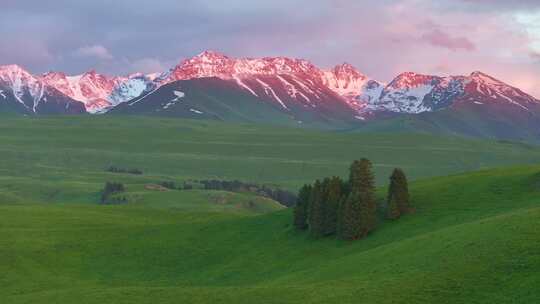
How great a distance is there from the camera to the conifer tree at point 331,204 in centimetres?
7781

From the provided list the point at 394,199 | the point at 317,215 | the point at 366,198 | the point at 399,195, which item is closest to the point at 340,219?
the point at 366,198

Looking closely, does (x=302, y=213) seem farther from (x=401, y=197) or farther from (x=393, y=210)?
(x=401, y=197)

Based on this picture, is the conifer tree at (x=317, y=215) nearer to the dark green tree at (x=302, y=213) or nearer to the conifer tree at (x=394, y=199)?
the dark green tree at (x=302, y=213)

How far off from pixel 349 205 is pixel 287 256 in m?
7.35

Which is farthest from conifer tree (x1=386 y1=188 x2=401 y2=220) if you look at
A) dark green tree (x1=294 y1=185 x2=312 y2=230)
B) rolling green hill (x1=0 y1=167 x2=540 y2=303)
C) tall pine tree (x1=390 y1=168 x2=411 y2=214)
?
dark green tree (x1=294 y1=185 x2=312 y2=230)

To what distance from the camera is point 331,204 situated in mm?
78750

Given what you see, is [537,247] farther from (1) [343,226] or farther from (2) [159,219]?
(2) [159,219]

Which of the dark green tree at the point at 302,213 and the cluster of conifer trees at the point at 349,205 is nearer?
the cluster of conifer trees at the point at 349,205

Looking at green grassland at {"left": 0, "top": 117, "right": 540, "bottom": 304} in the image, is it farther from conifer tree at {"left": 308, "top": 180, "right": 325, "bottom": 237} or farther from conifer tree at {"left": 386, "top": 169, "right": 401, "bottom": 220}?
conifer tree at {"left": 386, "top": 169, "right": 401, "bottom": 220}

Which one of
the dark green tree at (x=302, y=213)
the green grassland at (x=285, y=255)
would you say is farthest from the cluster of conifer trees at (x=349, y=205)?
the green grassland at (x=285, y=255)

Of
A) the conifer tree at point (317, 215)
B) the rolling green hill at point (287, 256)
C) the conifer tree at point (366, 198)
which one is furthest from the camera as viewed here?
the conifer tree at point (317, 215)

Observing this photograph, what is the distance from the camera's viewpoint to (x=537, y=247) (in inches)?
1935

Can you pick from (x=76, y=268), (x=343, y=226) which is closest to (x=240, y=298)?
(x=343, y=226)

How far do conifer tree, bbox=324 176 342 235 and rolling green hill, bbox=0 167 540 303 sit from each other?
2138 mm
